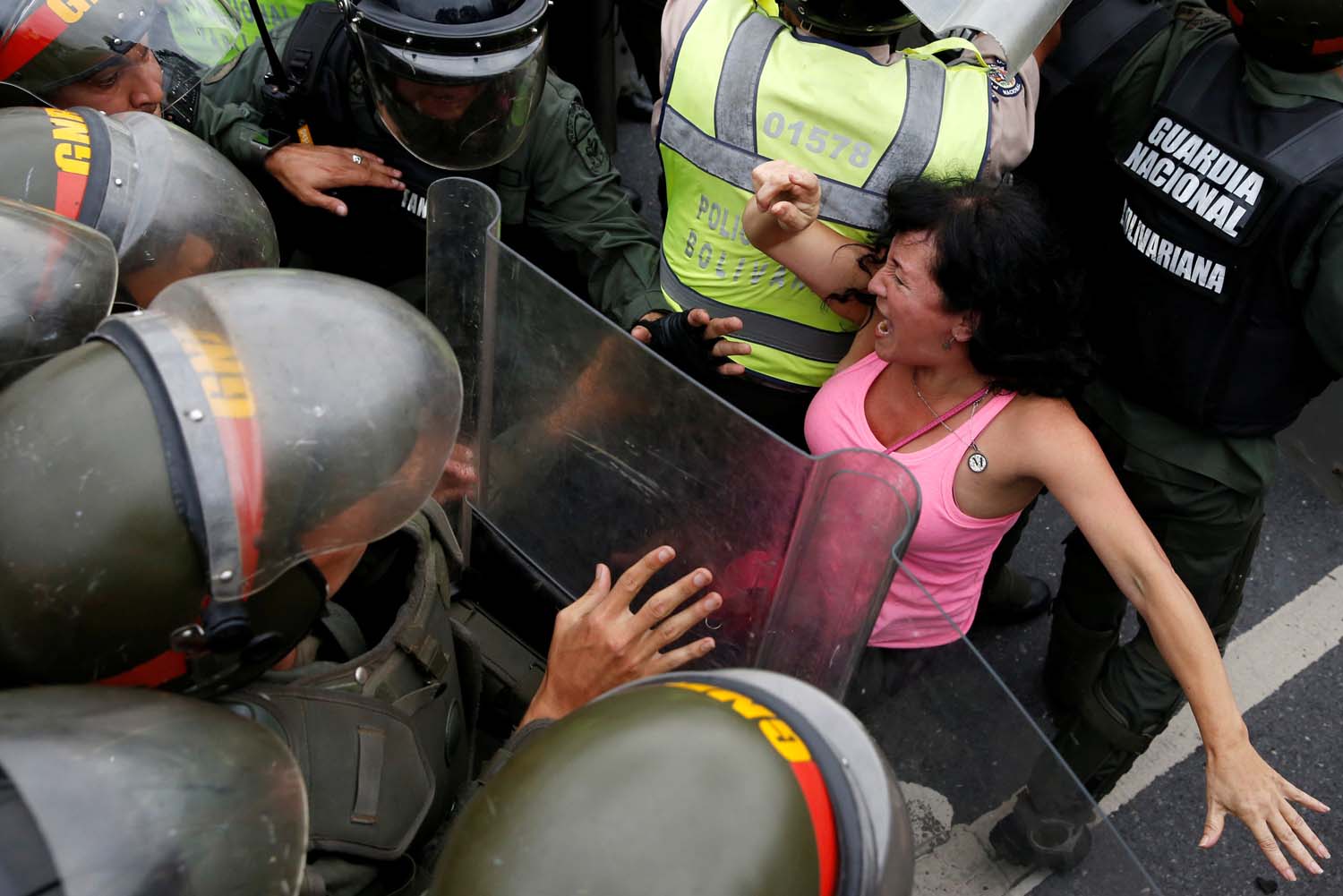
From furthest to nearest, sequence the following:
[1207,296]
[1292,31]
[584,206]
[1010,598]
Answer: [1010,598] < [584,206] < [1207,296] < [1292,31]

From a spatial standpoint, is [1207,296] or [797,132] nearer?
[797,132]

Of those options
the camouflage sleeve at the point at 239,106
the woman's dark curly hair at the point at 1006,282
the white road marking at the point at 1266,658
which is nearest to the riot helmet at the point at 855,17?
the woman's dark curly hair at the point at 1006,282

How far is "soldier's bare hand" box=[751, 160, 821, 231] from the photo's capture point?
6.61 feet

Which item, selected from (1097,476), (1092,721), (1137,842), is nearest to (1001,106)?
(1097,476)

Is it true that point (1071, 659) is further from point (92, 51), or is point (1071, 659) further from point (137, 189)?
point (92, 51)

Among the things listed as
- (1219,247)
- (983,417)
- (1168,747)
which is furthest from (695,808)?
(1168,747)

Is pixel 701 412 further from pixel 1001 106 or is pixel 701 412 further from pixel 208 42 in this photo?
pixel 208 42

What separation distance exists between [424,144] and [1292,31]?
171 centimetres

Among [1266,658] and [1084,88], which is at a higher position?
[1084,88]

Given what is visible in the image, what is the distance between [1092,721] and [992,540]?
73cm

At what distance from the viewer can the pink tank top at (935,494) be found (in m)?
2.01

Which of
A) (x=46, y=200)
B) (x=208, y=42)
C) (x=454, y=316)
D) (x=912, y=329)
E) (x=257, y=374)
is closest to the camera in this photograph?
(x=257, y=374)

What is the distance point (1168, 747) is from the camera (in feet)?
10.1

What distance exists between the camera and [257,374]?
3.97ft
